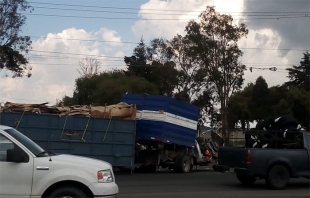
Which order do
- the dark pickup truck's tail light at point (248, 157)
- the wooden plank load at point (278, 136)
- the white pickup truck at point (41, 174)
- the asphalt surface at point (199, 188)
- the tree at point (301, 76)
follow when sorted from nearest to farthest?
the white pickup truck at point (41, 174) < the asphalt surface at point (199, 188) < the dark pickup truck's tail light at point (248, 157) < the wooden plank load at point (278, 136) < the tree at point (301, 76)

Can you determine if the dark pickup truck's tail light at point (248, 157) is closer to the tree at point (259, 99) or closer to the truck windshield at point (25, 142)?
the truck windshield at point (25, 142)

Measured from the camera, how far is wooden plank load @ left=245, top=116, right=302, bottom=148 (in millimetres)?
17391

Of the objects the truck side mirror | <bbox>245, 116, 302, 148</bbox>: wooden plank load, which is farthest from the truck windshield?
<bbox>245, 116, 302, 148</bbox>: wooden plank load

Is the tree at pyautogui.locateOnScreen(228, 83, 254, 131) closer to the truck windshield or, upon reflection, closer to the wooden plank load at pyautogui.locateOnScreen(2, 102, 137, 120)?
the wooden plank load at pyautogui.locateOnScreen(2, 102, 137, 120)

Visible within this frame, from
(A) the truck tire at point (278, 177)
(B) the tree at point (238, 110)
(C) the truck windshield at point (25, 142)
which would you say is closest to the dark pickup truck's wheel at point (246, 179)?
(A) the truck tire at point (278, 177)

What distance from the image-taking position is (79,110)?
20.8 metres

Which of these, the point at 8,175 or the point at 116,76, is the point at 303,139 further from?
the point at 116,76

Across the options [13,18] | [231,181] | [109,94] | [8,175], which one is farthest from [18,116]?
[109,94]

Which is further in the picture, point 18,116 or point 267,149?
point 18,116

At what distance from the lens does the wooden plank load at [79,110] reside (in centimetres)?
1998

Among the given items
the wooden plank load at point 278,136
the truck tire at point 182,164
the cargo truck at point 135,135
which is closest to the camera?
the wooden plank load at point 278,136

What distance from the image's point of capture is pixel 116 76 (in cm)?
6212

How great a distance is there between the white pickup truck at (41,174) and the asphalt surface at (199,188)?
5.07 m

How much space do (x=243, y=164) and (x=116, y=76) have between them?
4652cm
